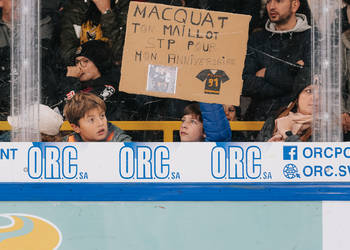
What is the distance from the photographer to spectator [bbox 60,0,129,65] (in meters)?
3.08

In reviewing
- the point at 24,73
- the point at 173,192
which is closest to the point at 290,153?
the point at 173,192

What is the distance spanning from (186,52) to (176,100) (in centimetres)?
29

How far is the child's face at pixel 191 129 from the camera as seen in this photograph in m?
3.02

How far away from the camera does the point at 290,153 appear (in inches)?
115

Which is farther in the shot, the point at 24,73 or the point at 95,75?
the point at 95,75

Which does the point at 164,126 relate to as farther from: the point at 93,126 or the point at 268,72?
the point at 268,72

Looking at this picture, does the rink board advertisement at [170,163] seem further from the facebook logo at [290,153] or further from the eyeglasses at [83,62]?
the eyeglasses at [83,62]

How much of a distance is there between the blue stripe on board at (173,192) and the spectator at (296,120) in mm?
288

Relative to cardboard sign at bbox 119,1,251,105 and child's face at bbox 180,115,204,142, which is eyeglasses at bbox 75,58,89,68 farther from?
child's face at bbox 180,115,204,142

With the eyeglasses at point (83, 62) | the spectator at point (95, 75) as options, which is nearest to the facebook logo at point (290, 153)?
the spectator at point (95, 75)
